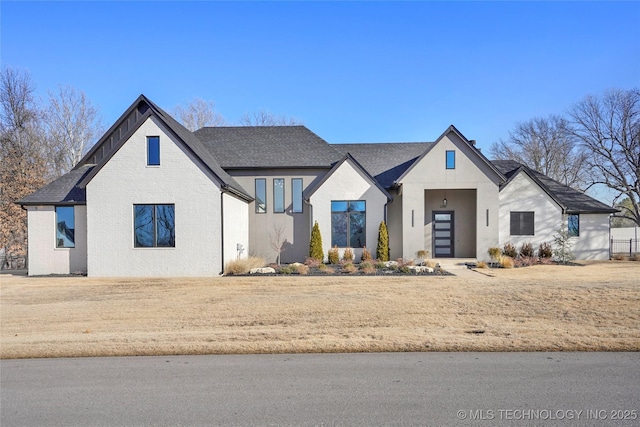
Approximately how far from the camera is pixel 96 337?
8227 millimetres

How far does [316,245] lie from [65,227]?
38.2ft

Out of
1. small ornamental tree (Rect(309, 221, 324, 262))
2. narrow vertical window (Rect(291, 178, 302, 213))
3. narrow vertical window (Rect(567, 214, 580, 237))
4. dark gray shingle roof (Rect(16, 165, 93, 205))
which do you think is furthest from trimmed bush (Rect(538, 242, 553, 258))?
dark gray shingle roof (Rect(16, 165, 93, 205))

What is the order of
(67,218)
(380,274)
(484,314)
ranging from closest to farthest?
(484,314) → (380,274) → (67,218)

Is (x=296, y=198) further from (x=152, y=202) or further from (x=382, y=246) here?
(x=152, y=202)

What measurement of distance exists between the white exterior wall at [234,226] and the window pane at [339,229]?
467cm

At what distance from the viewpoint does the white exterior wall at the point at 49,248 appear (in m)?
17.6

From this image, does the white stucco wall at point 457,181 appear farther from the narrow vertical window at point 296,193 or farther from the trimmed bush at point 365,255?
the narrow vertical window at point 296,193

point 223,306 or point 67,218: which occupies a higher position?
point 67,218

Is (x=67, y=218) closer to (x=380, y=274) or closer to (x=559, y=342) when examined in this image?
(x=380, y=274)

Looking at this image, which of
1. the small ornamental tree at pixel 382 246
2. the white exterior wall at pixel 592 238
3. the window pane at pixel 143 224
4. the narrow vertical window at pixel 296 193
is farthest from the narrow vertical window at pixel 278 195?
the white exterior wall at pixel 592 238

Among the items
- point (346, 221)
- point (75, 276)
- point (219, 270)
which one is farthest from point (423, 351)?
Answer: point (75, 276)

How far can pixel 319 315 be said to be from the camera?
993 cm

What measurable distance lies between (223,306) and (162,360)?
4.29 meters

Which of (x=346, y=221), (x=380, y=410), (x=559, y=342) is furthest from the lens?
(x=346, y=221)
